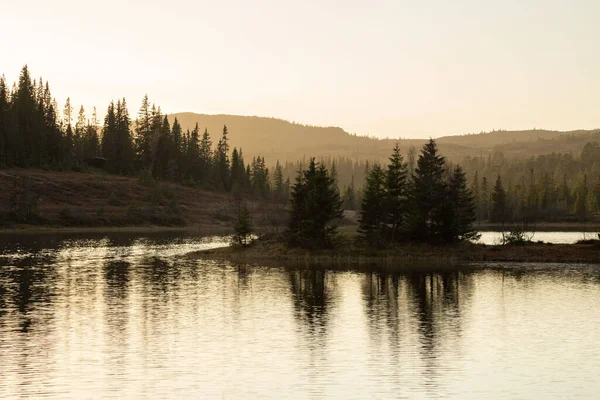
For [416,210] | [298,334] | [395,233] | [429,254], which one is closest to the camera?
[298,334]

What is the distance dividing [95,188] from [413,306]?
14859cm

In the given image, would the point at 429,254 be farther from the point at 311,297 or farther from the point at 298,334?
the point at 298,334

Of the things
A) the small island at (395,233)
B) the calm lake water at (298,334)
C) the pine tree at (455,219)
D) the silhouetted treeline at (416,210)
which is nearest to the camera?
the calm lake water at (298,334)

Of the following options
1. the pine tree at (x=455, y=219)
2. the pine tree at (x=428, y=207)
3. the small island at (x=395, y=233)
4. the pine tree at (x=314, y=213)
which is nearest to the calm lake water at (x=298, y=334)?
the small island at (x=395, y=233)

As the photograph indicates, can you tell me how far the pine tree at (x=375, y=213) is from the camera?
93.8 metres

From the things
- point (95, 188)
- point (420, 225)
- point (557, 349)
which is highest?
point (95, 188)

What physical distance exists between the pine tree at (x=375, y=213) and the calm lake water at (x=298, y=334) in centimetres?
1447

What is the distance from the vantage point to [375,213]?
94375 millimetres

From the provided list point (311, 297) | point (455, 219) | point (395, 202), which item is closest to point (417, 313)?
point (311, 297)

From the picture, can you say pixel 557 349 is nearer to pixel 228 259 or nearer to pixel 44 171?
pixel 228 259

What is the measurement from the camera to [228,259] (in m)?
94.4

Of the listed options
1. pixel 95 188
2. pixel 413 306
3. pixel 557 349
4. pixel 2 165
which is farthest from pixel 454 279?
pixel 2 165

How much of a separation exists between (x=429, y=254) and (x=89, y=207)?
10708 centimetres

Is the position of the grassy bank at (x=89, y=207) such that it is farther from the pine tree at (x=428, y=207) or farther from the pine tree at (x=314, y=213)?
the pine tree at (x=428, y=207)
